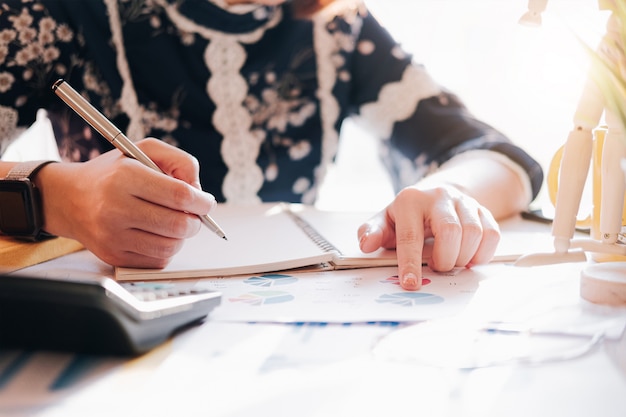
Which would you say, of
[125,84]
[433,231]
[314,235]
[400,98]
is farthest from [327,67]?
[433,231]

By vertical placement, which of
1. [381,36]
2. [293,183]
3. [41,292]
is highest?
[381,36]

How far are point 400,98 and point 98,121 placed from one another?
0.70 metres

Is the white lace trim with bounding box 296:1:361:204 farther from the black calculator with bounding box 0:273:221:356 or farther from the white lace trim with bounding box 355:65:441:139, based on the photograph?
the black calculator with bounding box 0:273:221:356

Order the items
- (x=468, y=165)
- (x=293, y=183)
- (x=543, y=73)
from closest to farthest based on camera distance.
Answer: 1. (x=468, y=165)
2. (x=293, y=183)
3. (x=543, y=73)

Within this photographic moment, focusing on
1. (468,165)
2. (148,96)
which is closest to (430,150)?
(468,165)

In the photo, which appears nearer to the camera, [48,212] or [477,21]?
[48,212]

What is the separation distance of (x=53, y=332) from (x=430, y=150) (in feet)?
2.58

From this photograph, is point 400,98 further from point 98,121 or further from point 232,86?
point 98,121

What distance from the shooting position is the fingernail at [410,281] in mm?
542

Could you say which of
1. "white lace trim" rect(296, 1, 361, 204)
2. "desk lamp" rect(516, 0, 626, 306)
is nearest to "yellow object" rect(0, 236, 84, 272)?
"desk lamp" rect(516, 0, 626, 306)

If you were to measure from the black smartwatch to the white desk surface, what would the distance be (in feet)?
0.91

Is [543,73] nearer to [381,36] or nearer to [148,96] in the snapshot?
[381,36]

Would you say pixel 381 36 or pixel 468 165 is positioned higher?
pixel 381 36

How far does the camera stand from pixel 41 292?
340 millimetres
